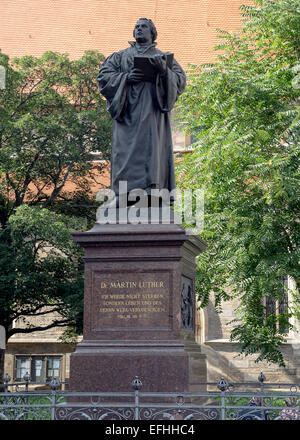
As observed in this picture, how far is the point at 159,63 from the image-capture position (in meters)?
7.30

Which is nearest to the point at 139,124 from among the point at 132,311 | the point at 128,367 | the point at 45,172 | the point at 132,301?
the point at 132,301

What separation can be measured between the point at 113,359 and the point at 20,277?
11.1 meters

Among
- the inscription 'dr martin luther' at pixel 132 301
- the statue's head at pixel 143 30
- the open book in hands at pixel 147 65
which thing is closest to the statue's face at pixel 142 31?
the statue's head at pixel 143 30

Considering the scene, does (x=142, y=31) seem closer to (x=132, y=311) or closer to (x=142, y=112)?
(x=142, y=112)

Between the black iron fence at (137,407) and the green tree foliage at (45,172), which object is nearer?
the black iron fence at (137,407)

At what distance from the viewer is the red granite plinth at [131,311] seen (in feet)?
20.5

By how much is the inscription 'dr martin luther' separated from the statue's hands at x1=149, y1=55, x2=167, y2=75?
2.48 meters

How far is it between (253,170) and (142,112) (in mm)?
5654

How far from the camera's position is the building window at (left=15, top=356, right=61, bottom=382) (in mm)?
22906

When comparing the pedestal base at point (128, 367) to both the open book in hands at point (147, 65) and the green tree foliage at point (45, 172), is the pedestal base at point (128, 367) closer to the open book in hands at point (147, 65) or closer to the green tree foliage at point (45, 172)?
the open book in hands at point (147, 65)

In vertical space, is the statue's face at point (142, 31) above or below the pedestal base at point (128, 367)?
above

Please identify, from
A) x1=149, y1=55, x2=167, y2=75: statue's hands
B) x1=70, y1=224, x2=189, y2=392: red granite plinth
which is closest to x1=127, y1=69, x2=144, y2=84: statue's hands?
x1=149, y1=55, x2=167, y2=75: statue's hands
